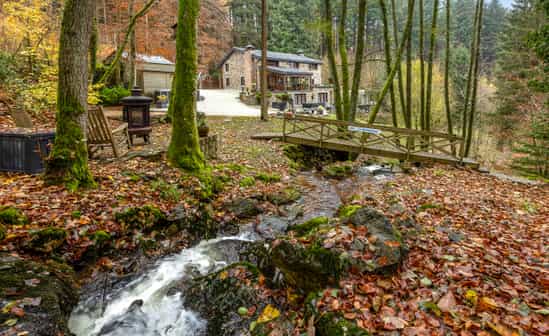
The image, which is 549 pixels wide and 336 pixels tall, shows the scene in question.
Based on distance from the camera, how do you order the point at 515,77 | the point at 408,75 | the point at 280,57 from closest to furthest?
the point at 408,75 → the point at 515,77 → the point at 280,57

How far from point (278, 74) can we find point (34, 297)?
40.6 meters

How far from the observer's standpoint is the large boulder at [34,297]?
2854 millimetres

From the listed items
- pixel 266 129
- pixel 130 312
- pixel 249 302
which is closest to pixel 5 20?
pixel 266 129

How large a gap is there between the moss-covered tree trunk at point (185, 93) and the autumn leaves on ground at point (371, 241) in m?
0.50

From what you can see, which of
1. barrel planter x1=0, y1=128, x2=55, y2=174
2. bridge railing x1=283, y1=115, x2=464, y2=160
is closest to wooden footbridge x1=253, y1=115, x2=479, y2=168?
bridge railing x1=283, y1=115, x2=464, y2=160

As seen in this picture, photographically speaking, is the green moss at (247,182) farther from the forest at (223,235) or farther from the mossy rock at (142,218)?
the mossy rock at (142,218)

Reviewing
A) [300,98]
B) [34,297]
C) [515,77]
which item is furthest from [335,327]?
[300,98]

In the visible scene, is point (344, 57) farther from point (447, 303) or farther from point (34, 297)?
point (34, 297)

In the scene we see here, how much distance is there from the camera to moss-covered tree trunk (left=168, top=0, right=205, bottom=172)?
7.13 metres

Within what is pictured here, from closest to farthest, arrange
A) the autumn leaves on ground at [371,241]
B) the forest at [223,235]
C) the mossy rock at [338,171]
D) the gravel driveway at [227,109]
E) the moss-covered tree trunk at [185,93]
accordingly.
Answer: the autumn leaves on ground at [371,241]
the forest at [223,235]
the moss-covered tree trunk at [185,93]
the mossy rock at [338,171]
the gravel driveway at [227,109]

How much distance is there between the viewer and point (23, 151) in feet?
19.9

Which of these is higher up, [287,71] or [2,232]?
[287,71]

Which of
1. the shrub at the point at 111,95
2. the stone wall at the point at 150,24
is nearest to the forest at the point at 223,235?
the shrub at the point at 111,95

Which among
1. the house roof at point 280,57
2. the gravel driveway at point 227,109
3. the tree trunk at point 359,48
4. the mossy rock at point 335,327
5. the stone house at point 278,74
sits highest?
the house roof at point 280,57
